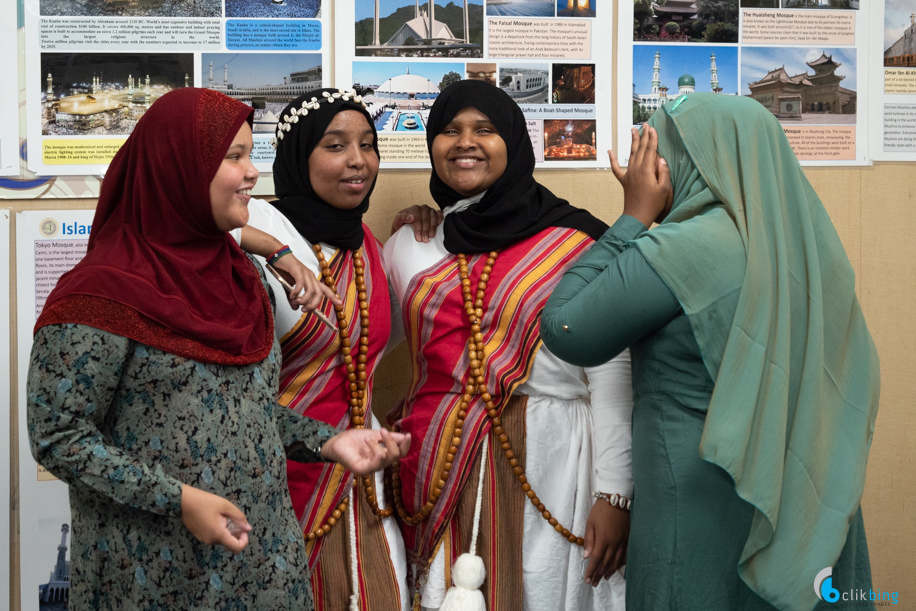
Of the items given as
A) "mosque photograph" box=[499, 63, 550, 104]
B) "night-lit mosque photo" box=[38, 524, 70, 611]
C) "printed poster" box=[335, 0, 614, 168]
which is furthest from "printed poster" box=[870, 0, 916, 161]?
"night-lit mosque photo" box=[38, 524, 70, 611]

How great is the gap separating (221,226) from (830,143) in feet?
6.06

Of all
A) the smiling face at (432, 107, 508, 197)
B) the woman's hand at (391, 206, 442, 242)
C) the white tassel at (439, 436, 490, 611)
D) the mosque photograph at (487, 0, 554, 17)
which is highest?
the mosque photograph at (487, 0, 554, 17)

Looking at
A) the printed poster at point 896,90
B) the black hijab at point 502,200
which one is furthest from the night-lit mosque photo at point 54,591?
the printed poster at point 896,90

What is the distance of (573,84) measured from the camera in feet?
6.97

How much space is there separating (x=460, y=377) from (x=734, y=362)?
62 cm

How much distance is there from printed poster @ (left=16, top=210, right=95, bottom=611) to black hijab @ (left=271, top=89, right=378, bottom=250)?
685mm

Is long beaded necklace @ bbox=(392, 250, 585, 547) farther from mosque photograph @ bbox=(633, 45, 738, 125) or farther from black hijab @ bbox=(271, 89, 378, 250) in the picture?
mosque photograph @ bbox=(633, 45, 738, 125)

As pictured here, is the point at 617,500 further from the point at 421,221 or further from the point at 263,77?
the point at 263,77

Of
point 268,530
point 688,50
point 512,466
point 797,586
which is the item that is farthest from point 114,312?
point 688,50

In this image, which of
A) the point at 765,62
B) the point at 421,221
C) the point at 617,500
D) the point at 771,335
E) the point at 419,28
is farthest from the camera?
the point at 765,62

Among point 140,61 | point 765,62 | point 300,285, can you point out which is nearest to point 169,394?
point 300,285

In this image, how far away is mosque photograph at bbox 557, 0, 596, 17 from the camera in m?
2.11

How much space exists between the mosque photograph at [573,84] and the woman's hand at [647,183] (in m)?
0.73

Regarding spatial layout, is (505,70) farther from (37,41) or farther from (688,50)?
(37,41)
